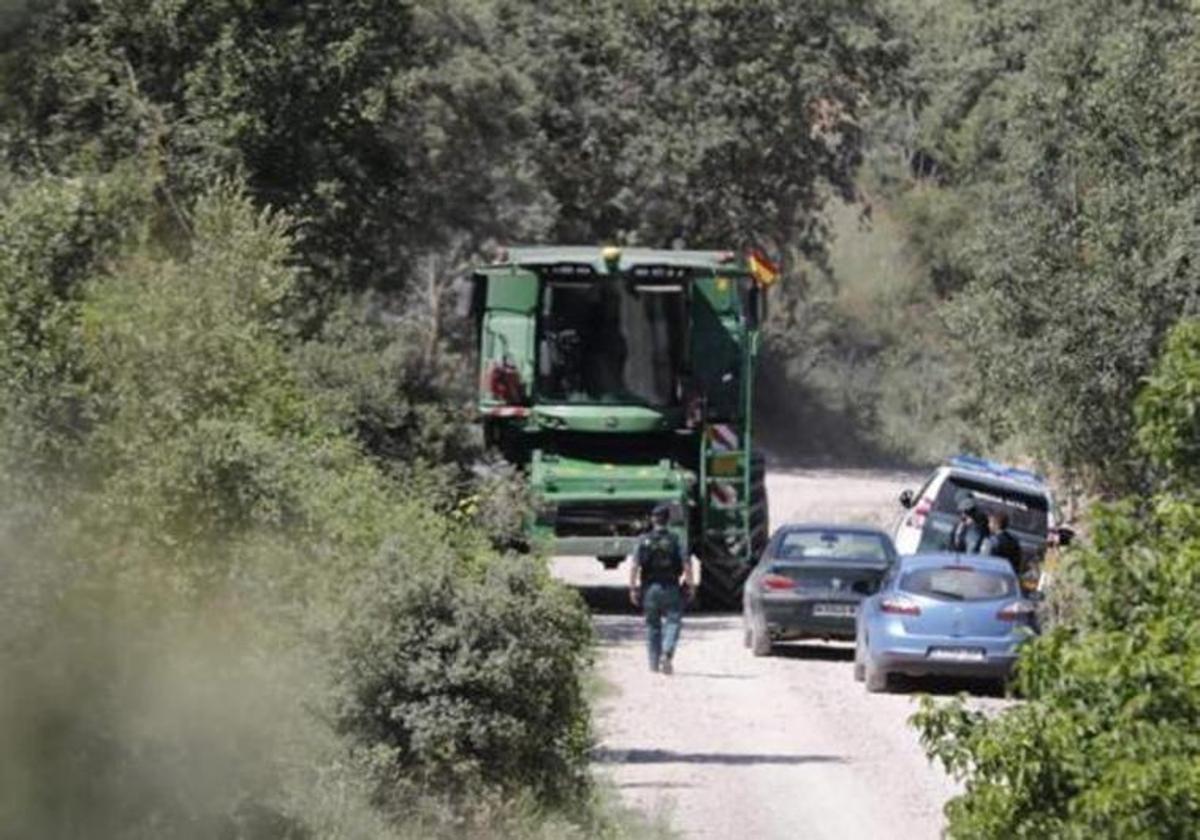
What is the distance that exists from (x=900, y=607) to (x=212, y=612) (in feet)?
40.2

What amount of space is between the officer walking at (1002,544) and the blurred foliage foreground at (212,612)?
1117 cm

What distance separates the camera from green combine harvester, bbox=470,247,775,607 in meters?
33.6

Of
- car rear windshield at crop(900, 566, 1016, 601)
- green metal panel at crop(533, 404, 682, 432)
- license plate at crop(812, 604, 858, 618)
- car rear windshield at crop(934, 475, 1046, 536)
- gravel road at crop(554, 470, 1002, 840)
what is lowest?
gravel road at crop(554, 470, 1002, 840)

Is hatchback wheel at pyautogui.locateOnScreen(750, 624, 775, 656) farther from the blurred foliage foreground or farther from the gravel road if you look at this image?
the blurred foliage foreground

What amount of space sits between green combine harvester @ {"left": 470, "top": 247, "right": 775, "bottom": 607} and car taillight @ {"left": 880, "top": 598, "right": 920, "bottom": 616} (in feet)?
20.3

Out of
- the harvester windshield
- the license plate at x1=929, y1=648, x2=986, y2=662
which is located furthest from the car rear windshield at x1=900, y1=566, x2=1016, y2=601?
the harvester windshield

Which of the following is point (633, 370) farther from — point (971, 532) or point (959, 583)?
point (959, 583)

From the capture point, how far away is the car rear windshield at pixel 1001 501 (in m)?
33.4

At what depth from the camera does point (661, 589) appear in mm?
27438

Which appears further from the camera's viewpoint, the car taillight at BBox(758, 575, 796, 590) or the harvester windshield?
the harvester windshield

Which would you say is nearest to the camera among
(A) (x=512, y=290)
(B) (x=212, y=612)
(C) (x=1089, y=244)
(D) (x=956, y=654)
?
(B) (x=212, y=612)

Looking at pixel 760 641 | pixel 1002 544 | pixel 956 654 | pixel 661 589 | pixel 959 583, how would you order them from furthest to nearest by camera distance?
pixel 1002 544, pixel 760 641, pixel 959 583, pixel 661 589, pixel 956 654

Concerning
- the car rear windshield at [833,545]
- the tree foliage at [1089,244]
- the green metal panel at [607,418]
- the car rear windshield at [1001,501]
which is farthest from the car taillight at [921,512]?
the green metal panel at [607,418]

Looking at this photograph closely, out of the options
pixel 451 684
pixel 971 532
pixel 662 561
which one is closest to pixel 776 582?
pixel 662 561
